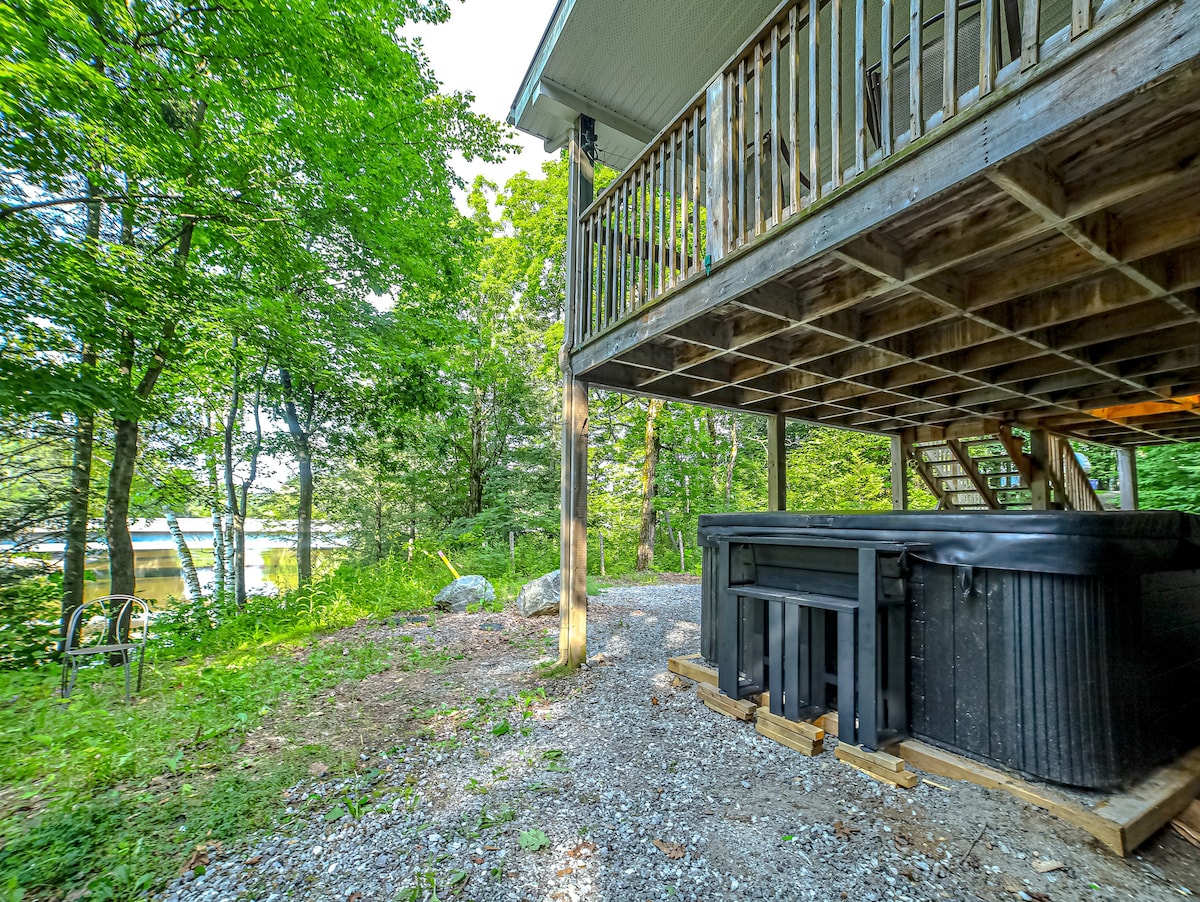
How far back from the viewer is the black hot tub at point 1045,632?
1970 millimetres

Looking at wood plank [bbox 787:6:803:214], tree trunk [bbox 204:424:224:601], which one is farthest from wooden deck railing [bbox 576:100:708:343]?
tree trunk [bbox 204:424:224:601]

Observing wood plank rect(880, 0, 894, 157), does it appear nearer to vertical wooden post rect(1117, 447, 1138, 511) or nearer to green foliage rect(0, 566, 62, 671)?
green foliage rect(0, 566, 62, 671)

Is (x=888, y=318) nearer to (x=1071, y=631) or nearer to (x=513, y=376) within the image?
(x=1071, y=631)

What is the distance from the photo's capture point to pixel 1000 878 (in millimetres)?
1632

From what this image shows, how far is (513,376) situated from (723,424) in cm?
629

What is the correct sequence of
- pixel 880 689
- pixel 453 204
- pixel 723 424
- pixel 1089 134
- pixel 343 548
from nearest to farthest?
pixel 1089 134 < pixel 880 689 < pixel 453 204 < pixel 343 548 < pixel 723 424

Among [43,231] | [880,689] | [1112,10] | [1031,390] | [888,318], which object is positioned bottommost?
[880,689]

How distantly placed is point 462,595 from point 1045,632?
573cm

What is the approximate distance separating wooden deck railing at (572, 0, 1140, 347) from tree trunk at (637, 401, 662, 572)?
6094 millimetres

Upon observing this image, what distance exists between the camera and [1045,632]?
2.03 metres

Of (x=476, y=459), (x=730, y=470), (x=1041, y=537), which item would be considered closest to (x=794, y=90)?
(x=1041, y=537)

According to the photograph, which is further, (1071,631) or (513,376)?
(513,376)

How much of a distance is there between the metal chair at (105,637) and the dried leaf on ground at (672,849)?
3622 millimetres

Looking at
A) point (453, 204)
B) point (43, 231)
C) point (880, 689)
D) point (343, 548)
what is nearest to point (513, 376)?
point (453, 204)
